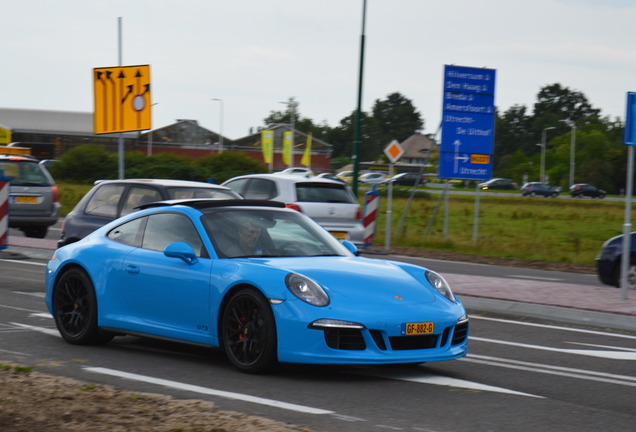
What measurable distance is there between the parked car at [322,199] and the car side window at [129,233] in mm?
8461

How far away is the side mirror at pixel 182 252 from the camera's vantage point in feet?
22.7

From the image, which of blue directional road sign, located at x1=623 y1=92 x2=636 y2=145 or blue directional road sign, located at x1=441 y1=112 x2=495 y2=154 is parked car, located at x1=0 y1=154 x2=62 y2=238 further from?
blue directional road sign, located at x1=623 y1=92 x2=636 y2=145

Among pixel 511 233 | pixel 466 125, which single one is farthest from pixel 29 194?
pixel 511 233

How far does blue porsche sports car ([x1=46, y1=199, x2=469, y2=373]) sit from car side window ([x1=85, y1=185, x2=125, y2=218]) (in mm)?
4238

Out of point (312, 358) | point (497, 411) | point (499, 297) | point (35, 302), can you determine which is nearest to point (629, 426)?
point (497, 411)

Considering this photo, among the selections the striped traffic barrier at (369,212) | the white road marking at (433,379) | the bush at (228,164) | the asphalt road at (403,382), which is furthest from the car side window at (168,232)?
the bush at (228,164)

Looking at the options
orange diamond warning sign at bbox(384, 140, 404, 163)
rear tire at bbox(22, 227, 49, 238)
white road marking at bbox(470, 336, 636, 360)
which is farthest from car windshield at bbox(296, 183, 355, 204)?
white road marking at bbox(470, 336, 636, 360)

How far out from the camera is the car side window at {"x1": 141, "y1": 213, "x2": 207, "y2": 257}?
23.9ft

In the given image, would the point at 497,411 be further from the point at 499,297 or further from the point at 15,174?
the point at 15,174

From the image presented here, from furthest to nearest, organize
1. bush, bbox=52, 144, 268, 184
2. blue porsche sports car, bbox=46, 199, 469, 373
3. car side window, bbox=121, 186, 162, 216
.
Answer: bush, bbox=52, 144, 268, 184 < car side window, bbox=121, 186, 162, 216 < blue porsche sports car, bbox=46, 199, 469, 373

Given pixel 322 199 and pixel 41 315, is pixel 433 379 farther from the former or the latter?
pixel 322 199

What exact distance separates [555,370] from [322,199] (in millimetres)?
9782

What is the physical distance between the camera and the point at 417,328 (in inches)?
252

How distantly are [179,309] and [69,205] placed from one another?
29.3 meters
